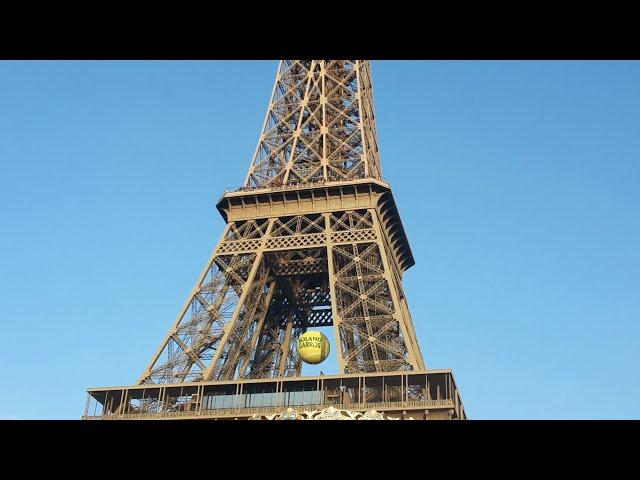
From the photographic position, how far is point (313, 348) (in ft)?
166

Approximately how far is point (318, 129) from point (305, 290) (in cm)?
1185

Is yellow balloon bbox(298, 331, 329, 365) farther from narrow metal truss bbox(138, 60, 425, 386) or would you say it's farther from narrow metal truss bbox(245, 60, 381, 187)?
narrow metal truss bbox(245, 60, 381, 187)

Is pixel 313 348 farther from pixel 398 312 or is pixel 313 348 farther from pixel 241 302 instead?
pixel 398 312

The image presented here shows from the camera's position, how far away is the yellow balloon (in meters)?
50.6

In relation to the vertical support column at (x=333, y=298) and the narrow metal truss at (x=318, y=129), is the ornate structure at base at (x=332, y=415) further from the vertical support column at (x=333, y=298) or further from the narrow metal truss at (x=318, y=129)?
the narrow metal truss at (x=318, y=129)

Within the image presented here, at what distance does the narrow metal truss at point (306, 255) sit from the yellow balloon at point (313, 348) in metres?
1.79

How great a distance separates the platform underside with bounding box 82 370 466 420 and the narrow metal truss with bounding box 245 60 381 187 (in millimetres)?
16344

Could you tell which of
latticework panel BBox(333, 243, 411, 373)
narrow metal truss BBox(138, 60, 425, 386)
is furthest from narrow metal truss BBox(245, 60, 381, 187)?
latticework panel BBox(333, 243, 411, 373)
